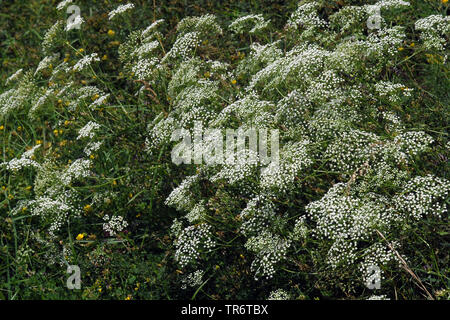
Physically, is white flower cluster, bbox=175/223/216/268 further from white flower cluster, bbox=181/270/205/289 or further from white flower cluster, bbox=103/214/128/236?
white flower cluster, bbox=103/214/128/236

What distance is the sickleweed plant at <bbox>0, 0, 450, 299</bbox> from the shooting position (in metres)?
3.15

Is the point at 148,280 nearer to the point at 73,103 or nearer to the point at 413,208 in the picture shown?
the point at 73,103

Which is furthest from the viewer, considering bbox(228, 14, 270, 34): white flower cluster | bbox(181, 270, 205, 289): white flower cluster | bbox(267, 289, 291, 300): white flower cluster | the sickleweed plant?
bbox(228, 14, 270, 34): white flower cluster

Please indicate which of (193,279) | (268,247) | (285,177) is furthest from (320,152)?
(193,279)

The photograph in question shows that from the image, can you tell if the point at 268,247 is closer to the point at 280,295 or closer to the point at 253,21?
the point at 280,295

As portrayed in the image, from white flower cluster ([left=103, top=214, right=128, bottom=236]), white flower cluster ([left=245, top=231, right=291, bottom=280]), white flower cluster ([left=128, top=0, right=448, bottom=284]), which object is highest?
white flower cluster ([left=128, top=0, right=448, bottom=284])

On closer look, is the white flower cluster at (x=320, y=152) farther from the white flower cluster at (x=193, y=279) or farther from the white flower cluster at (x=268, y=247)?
the white flower cluster at (x=193, y=279)

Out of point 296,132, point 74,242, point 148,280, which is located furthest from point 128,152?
point 296,132

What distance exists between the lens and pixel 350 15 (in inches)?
158

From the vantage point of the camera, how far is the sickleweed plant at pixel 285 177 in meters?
3.15

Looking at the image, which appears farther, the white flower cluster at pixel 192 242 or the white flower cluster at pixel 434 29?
the white flower cluster at pixel 434 29

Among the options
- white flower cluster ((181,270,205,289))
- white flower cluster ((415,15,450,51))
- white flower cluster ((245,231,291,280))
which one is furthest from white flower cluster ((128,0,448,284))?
white flower cluster ((181,270,205,289))

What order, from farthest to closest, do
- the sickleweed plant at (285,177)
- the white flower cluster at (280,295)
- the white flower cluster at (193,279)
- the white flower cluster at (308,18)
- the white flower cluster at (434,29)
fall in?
1. the white flower cluster at (308,18)
2. the white flower cluster at (193,279)
3. the white flower cluster at (434,29)
4. the white flower cluster at (280,295)
5. the sickleweed plant at (285,177)

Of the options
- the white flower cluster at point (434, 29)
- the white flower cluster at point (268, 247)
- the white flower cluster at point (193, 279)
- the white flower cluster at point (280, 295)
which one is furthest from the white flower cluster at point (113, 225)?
the white flower cluster at point (434, 29)
